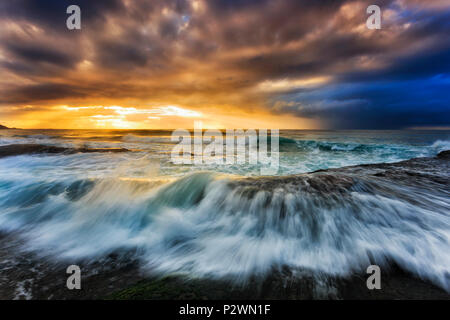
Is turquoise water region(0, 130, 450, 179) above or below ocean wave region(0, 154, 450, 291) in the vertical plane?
above

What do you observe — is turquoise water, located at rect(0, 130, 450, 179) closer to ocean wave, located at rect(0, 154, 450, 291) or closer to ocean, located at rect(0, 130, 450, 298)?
ocean, located at rect(0, 130, 450, 298)

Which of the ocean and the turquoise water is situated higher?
the turquoise water

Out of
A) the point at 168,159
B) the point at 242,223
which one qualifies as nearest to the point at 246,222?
the point at 242,223

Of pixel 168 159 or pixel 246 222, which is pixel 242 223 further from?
pixel 168 159

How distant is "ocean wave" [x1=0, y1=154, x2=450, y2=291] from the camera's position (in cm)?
246

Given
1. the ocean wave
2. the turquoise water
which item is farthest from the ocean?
the turquoise water

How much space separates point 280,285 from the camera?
201 cm

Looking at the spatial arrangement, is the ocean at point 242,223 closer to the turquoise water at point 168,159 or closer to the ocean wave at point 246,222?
the ocean wave at point 246,222

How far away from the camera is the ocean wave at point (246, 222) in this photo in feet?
8.07

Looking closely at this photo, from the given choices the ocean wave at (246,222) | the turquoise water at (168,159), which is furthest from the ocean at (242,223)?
the turquoise water at (168,159)

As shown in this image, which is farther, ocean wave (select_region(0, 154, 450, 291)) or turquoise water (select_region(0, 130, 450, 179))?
turquoise water (select_region(0, 130, 450, 179))
